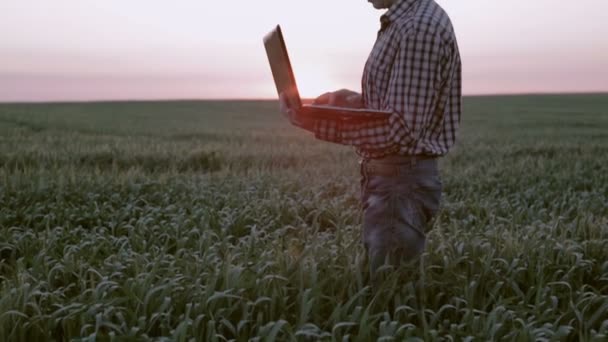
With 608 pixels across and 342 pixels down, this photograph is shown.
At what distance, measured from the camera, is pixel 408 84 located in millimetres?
3047

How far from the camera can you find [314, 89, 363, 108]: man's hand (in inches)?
128

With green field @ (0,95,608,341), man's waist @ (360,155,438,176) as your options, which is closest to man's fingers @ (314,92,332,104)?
man's waist @ (360,155,438,176)

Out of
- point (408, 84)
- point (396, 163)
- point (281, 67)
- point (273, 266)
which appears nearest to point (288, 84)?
point (281, 67)

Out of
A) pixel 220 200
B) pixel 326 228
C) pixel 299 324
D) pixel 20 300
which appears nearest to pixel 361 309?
pixel 299 324

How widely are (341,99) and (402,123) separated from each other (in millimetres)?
410

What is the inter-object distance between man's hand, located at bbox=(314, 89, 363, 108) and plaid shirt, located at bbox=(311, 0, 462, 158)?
2.7 inches

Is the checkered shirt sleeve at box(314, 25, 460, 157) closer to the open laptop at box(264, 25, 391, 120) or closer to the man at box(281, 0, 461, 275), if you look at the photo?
the man at box(281, 0, 461, 275)

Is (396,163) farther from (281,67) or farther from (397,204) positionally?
(281,67)

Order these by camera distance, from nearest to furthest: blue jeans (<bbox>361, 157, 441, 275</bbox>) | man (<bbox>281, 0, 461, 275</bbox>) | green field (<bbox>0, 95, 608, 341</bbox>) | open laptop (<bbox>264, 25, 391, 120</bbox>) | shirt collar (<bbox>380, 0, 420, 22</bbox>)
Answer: open laptop (<bbox>264, 25, 391, 120</bbox>), man (<bbox>281, 0, 461, 275</bbox>), shirt collar (<bbox>380, 0, 420, 22</bbox>), blue jeans (<bbox>361, 157, 441, 275</bbox>), green field (<bbox>0, 95, 608, 341</bbox>)

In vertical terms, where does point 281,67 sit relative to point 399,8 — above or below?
below

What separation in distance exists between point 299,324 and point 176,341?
2.49 ft

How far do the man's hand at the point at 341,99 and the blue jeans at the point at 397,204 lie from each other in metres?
0.37

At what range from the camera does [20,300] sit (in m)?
3.86

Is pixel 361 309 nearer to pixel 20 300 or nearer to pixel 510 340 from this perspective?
pixel 510 340
